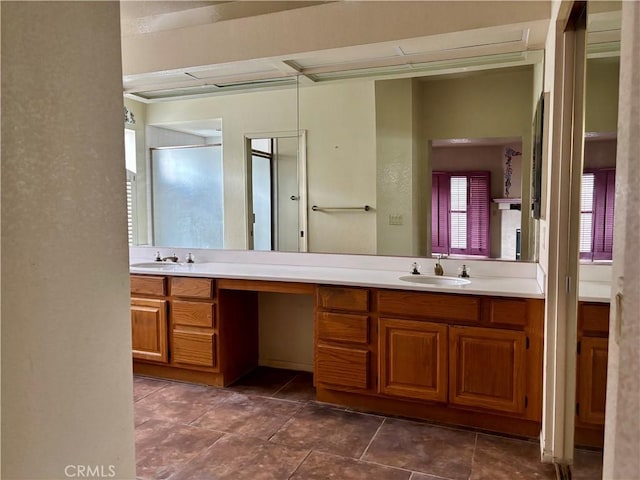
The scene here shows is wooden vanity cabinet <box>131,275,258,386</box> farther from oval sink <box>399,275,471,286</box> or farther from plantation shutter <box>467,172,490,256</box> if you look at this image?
plantation shutter <box>467,172,490,256</box>

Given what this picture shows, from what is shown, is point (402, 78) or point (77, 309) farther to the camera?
point (402, 78)

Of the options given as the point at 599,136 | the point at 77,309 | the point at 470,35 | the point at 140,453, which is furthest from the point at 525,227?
the point at 77,309

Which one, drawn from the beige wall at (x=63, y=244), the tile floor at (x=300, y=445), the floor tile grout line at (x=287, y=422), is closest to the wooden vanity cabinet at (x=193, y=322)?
the tile floor at (x=300, y=445)

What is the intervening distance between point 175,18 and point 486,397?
316 centimetres

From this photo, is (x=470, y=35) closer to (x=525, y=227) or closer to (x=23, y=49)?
(x=525, y=227)

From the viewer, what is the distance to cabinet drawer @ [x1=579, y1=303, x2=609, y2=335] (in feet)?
4.87

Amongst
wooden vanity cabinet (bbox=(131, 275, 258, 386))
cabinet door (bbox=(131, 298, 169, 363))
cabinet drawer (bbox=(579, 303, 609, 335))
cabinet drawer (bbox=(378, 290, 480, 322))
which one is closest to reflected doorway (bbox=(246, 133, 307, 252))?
wooden vanity cabinet (bbox=(131, 275, 258, 386))

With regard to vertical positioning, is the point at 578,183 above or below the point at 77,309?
→ above

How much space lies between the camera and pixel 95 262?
27.2 inches

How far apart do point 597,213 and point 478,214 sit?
1.35 metres

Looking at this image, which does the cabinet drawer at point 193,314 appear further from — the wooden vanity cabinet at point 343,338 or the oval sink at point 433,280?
the oval sink at point 433,280

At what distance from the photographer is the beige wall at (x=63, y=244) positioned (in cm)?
58

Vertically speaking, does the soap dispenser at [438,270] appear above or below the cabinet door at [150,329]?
above

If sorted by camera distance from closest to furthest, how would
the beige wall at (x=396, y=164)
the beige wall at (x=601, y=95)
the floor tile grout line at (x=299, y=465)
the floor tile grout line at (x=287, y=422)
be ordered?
the beige wall at (x=601, y=95), the floor tile grout line at (x=299, y=465), the floor tile grout line at (x=287, y=422), the beige wall at (x=396, y=164)
